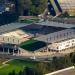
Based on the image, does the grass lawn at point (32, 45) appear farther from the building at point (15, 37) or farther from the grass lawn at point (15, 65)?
the grass lawn at point (15, 65)

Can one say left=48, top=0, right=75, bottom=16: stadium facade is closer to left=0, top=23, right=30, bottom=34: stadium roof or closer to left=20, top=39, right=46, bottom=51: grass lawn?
left=0, top=23, right=30, bottom=34: stadium roof

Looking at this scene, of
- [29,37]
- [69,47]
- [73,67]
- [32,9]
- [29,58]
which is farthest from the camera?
[32,9]

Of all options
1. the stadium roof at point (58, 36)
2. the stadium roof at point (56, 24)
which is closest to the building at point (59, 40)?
the stadium roof at point (58, 36)

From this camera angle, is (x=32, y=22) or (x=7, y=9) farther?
(x=7, y=9)

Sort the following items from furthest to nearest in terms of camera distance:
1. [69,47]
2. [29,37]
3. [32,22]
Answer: [32,22] → [29,37] → [69,47]

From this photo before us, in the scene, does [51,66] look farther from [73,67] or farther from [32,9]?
[32,9]

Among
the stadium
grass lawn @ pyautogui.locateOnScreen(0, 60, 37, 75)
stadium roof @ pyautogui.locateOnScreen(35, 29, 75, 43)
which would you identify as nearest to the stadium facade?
the stadium

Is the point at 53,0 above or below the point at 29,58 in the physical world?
above

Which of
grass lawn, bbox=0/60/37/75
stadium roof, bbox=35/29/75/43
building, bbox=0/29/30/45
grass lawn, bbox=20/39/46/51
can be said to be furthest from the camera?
building, bbox=0/29/30/45

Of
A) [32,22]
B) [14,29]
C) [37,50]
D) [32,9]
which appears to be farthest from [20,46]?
[32,9]
